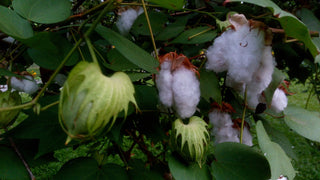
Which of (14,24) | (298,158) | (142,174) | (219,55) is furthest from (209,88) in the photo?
(298,158)

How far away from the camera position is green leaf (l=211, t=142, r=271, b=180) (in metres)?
0.53

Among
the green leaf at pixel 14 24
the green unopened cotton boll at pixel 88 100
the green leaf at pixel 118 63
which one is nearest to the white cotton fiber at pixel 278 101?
the green leaf at pixel 118 63

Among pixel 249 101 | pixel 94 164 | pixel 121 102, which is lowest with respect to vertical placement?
pixel 94 164

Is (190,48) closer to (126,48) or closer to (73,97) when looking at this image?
(126,48)

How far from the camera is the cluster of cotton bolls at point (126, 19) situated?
875 mm

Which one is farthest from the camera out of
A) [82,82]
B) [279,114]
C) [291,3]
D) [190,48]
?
[291,3]

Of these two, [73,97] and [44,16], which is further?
[44,16]

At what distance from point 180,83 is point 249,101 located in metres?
0.22

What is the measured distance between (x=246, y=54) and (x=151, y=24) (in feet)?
1.22

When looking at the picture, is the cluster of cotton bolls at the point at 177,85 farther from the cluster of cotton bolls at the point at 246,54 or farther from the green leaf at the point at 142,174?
the green leaf at the point at 142,174

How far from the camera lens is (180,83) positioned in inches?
20.3

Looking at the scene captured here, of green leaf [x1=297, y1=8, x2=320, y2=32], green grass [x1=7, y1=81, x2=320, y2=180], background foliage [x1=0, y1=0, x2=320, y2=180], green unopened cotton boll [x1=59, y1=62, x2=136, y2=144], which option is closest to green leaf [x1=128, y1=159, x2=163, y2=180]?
background foliage [x1=0, y1=0, x2=320, y2=180]

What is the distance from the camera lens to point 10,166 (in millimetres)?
527

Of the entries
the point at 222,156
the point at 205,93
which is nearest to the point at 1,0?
the point at 205,93
